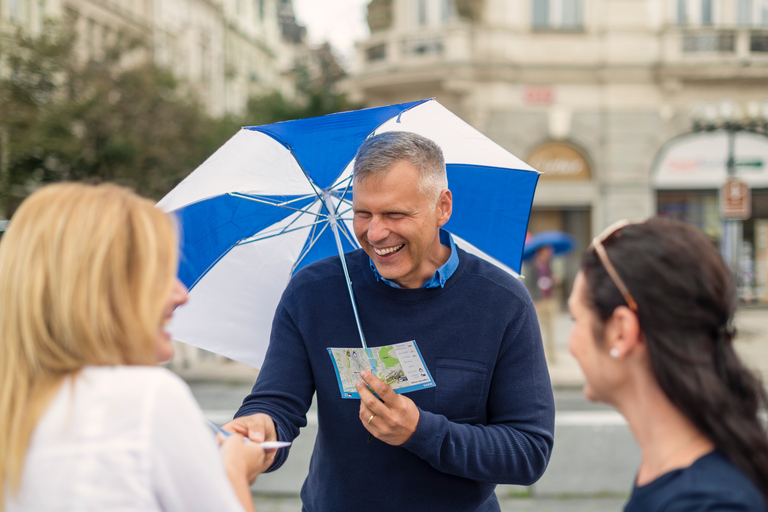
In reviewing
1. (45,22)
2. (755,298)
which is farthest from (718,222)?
(45,22)

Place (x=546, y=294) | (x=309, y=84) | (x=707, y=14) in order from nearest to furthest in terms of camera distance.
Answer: (x=546, y=294) < (x=707, y=14) < (x=309, y=84)

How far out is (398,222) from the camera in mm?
2201

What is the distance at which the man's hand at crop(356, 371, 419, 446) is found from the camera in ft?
6.16

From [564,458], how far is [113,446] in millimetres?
5794

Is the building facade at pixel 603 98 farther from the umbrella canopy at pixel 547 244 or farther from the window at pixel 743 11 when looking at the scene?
the umbrella canopy at pixel 547 244

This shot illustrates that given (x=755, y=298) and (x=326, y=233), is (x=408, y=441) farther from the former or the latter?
(x=755, y=298)

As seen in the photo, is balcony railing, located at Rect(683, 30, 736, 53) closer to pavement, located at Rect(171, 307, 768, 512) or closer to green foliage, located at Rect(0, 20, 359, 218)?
pavement, located at Rect(171, 307, 768, 512)

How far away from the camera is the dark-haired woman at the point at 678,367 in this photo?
127 centimetres

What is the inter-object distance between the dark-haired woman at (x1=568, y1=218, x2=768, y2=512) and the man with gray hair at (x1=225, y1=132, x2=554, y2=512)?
671 millimetres

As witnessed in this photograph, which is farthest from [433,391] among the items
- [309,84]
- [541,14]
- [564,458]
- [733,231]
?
[309,84]

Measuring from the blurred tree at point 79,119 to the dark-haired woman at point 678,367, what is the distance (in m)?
12.8

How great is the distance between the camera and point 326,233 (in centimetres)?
284

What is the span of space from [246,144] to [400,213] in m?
0.62

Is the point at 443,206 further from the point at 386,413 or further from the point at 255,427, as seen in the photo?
the point at 255,427
